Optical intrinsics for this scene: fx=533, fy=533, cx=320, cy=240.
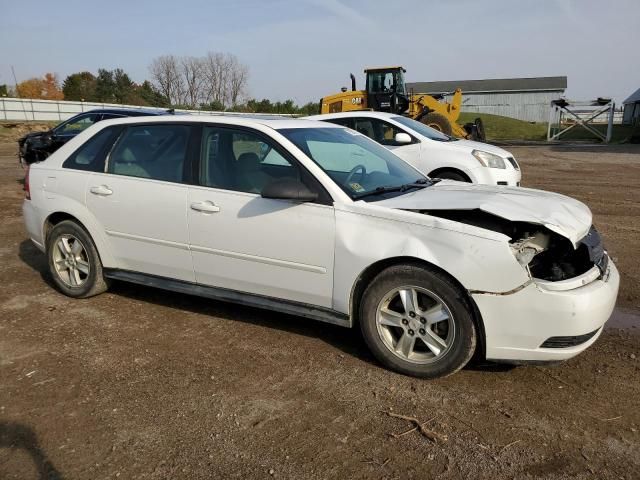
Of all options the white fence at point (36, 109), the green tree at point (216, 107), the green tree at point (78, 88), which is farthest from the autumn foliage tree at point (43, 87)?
the white fence at point (36, 109)

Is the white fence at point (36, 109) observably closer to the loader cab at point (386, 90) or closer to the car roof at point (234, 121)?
the loader cab at point (386, 90)

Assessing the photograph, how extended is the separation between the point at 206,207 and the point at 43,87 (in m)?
80.7

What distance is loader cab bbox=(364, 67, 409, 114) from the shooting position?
1986cm

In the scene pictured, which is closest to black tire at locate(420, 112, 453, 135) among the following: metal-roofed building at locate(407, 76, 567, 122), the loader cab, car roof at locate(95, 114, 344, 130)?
the loader cab

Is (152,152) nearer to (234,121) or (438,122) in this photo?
(234,121)

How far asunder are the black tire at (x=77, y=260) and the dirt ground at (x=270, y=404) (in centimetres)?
23

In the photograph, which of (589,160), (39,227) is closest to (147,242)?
(39,227)

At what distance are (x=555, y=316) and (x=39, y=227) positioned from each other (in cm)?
460

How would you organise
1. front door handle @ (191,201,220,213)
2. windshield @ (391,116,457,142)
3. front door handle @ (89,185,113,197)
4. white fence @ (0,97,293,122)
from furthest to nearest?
white fence @ (0,97,293,122) < windshield @ (391,116,457,142) < front door handle @ (89,185,113,197) < front door handle @ (191,201,220,213)

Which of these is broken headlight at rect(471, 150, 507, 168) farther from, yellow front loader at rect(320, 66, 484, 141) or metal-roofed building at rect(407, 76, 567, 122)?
metal-roofed building at rect(407, 76, 567, 122)

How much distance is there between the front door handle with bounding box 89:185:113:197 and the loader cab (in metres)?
16.3

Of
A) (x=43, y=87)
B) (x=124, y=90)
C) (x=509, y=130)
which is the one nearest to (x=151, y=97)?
(x=124, y=90)

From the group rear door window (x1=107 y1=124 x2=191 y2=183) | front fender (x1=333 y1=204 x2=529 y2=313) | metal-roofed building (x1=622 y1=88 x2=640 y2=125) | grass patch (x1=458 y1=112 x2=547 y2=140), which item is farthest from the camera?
metal-roofed building (x1=622 y1=88 x2=640 y2=125)

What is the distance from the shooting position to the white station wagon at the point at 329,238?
3201 mm
